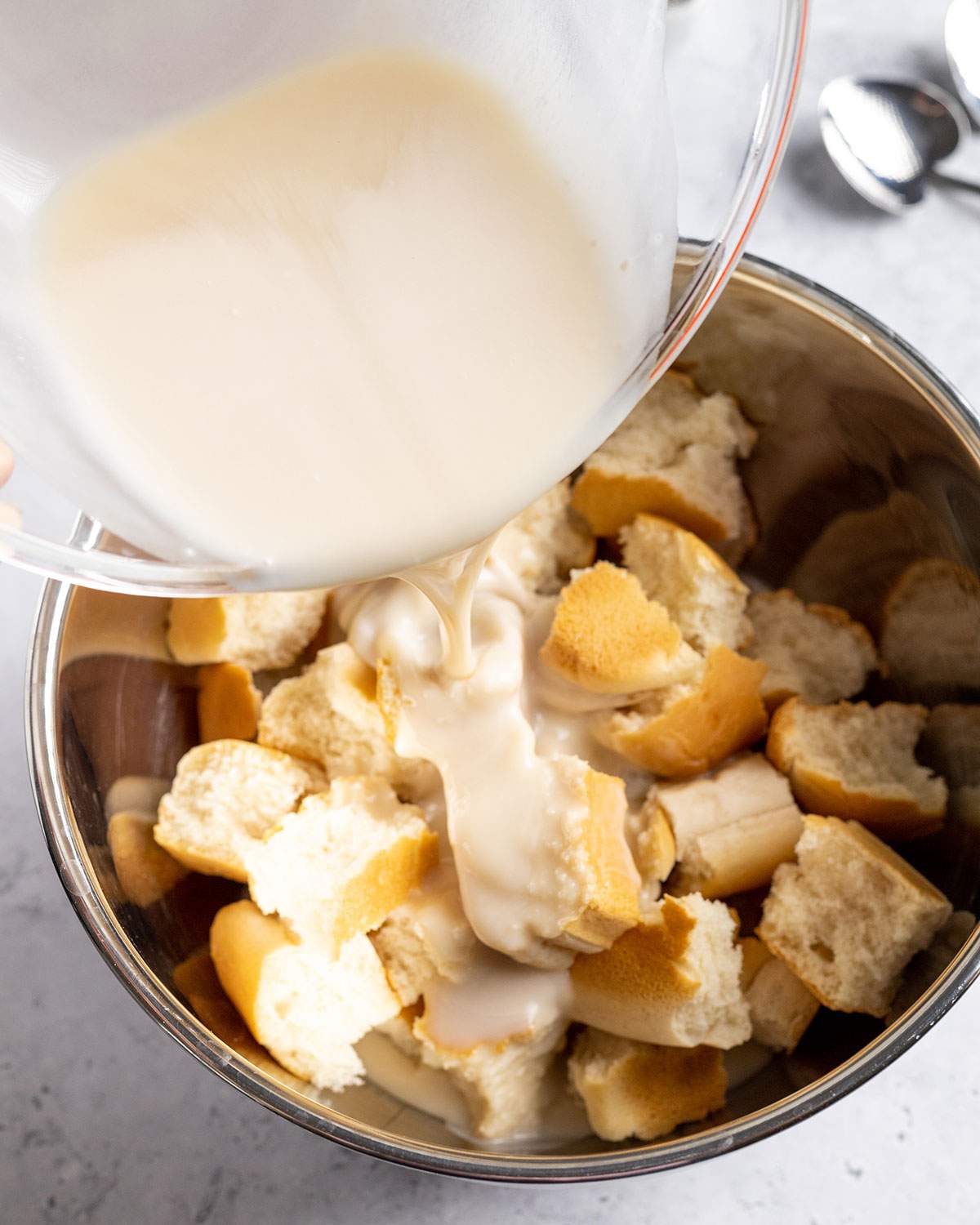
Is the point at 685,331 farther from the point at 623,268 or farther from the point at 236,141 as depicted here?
the point at 236,141

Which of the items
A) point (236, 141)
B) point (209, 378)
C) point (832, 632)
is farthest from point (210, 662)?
point (832, 632)

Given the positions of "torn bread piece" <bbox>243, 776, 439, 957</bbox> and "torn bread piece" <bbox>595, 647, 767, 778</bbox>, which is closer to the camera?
"torn bread piece" <bbox>243, 776, 439, 957</bbox>

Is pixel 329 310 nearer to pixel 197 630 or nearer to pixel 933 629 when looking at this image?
pixel 197 630

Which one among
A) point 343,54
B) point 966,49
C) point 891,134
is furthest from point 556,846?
point 966,49

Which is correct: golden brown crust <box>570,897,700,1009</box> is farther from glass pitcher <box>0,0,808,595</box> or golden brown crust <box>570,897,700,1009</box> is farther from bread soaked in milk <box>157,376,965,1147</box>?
glass pitcher <box>0,0,808,595</box>

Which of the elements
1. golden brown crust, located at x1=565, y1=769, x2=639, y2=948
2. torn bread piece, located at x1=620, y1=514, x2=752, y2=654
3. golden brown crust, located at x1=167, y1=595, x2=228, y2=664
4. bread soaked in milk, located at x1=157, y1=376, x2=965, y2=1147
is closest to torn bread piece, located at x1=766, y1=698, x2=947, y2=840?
bread soaked in milk, located at x1=157, y1=376, x2=965, y2=1147

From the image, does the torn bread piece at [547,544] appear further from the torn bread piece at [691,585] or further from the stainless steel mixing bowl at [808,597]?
the stainless steel mixing bowl at [808,597]

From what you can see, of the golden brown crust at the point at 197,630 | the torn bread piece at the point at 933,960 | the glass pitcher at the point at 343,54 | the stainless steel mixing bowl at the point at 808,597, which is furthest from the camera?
the golden brown crust at the point at 197,630

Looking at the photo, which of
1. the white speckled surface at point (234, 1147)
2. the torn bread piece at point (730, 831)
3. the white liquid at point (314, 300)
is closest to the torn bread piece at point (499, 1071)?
the white speckled surface at point (234, 1147)
